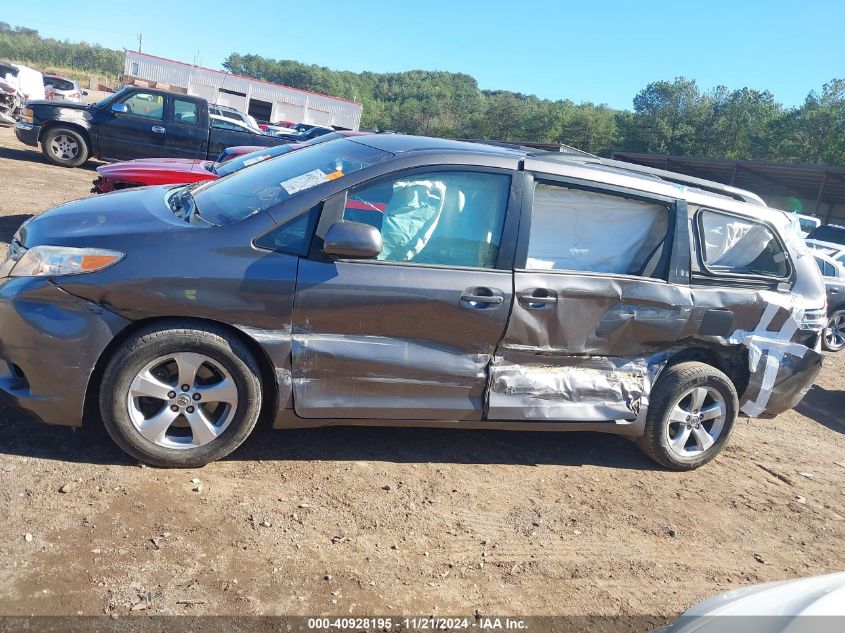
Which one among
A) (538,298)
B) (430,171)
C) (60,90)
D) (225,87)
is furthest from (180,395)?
(225,87)

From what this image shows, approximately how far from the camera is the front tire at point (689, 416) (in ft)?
15.1

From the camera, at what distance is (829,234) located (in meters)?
16.7

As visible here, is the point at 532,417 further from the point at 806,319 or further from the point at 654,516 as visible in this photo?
the point at 806,319

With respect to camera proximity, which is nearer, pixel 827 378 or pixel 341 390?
pixel 341 390

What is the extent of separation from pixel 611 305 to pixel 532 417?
84 cm

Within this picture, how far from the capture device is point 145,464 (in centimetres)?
366

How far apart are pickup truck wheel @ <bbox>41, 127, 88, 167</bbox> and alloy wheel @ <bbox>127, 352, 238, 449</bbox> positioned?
12.1m

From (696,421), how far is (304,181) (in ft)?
9.93

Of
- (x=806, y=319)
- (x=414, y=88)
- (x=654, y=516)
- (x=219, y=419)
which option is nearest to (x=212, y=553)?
(x=219, y=419)

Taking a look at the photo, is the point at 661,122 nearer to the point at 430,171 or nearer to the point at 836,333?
the point at 836,333

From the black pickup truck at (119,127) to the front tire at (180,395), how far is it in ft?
38.1

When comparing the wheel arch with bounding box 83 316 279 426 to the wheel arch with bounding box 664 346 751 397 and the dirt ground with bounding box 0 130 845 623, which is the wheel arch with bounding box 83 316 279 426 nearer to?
the dirt ground with bounding box 0 130 845 623

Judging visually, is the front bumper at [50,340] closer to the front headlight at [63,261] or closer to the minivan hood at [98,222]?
the front headlight at [63,261]

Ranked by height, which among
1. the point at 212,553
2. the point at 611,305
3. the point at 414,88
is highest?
the point at 414,88
